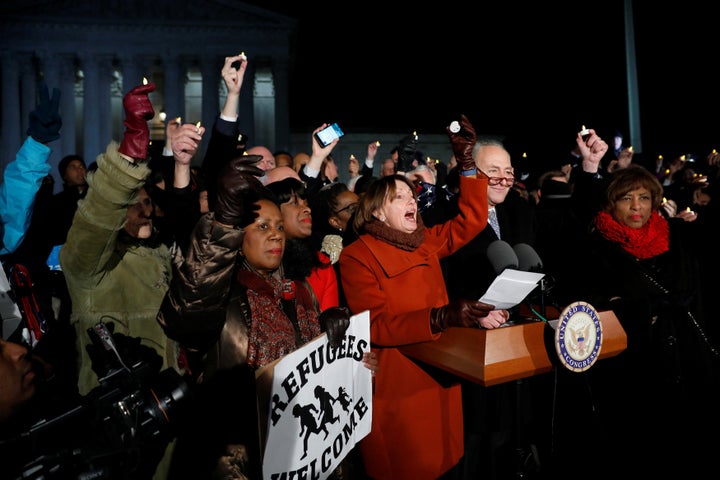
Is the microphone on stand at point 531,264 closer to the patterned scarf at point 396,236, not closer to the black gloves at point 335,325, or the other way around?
the patterned scarf at point 396,236

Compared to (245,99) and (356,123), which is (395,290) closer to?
(245,99)

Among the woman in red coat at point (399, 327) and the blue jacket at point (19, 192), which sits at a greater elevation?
the blue jacket at point (19, 192)

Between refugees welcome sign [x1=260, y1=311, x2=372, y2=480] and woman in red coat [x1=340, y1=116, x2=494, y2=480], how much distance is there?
24 cm

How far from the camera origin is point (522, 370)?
2.70 meters

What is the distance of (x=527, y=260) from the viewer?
3055 mm

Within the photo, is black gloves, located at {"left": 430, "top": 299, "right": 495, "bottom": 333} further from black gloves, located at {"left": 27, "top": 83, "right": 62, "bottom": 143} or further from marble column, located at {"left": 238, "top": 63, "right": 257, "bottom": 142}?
marble column, located at {"left": 238, "top": 63, "right": 257, "bottom": 142}

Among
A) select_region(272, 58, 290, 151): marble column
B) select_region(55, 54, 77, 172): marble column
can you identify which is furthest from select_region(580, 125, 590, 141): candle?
select_region(55, 54, 77, 172): marble column

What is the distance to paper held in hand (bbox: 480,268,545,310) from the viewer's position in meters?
2.41

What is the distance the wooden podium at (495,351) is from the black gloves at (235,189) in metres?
1.23

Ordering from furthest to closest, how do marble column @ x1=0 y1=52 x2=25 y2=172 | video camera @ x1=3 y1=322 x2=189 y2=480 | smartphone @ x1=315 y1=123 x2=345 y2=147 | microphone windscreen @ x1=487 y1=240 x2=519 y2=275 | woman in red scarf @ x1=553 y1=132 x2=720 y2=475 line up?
1. marble column @ x1=0 y1=52 x2=25 y2=172
2. smartphone @ x1=315 y1=123 x2=345 y2=147
3. woman in red scarf @ x1=553 y1=132 x2=720 y2=475
4. microphone windscreen @ x1=487 y1=240 x2=519 y2=275
5. video camera @ x1=3 y1=322 x2=189 y2=480

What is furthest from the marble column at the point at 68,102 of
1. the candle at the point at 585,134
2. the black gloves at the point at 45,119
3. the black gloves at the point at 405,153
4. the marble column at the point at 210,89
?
the candle at the point at 585,134

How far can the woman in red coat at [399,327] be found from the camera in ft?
10.3

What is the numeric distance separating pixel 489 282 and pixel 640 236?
1.68 meters

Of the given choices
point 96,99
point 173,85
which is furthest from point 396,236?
point 96,99
